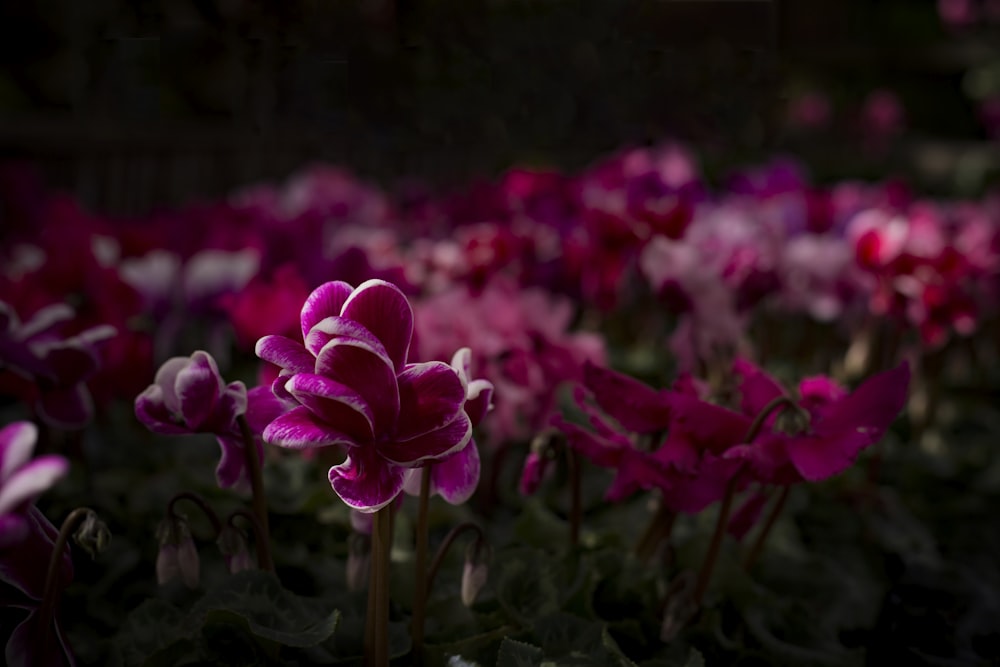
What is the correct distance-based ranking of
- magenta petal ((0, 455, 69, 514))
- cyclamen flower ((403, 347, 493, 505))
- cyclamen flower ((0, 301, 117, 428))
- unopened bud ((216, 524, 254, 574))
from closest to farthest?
magenta petal ((0, 455, 69, 514)) → cyclamen flower ((403, 347, 493, 505)) → unopened bud ((216, 524, 254, 574)) → cyclamen flower ((0, 301, 117, 428))

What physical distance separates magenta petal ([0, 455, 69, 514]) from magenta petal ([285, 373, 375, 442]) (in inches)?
6.9

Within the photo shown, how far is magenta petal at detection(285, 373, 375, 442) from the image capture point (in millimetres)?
791

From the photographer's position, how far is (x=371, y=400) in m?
0.82

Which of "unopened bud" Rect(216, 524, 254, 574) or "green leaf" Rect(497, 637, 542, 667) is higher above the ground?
"unopened bud" Rect(216, 524, 254, 574)

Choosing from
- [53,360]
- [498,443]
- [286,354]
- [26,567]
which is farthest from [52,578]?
[498,443]

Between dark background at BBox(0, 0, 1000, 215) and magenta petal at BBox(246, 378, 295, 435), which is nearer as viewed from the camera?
magenta petal at BBox(246, 378, 295, 435)

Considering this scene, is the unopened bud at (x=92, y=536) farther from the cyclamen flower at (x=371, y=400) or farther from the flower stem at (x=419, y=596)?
the flower stem at (x=419, y=596)

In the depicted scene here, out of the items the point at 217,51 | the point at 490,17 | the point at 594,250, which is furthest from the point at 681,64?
the point at 594,250

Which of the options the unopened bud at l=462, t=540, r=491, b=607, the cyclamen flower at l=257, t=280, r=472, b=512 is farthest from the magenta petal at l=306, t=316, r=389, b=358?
the unopened bud at l=462, t=540, r=491, b=607

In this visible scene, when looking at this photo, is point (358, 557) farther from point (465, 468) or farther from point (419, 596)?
point (465, 468)

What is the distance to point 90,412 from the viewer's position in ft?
4.41

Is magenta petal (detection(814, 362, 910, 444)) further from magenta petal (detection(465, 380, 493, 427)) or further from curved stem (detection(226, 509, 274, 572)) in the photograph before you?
curved stem (detection(226, 509, 274, 572))

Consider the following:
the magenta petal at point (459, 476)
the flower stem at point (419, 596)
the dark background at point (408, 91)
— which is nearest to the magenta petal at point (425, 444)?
the magenta petal at point (459, 476)

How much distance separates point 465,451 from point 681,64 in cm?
1019
